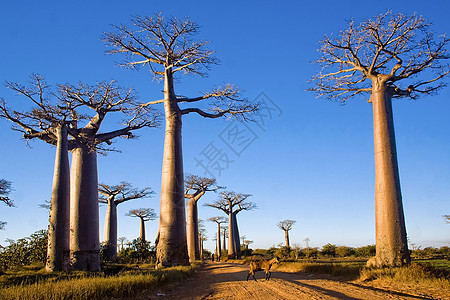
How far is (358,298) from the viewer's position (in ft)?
16.7

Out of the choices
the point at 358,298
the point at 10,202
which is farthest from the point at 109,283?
the point at 10,202

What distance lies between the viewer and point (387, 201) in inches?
337

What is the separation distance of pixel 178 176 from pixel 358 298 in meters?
7.27

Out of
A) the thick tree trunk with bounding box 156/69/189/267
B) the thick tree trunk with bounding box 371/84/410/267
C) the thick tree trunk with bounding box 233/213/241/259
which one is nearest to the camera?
the thick tree trunk with bounding box 371/84/410/267

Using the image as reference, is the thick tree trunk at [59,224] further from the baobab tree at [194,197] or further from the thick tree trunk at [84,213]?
the baobab tree at [194,197]

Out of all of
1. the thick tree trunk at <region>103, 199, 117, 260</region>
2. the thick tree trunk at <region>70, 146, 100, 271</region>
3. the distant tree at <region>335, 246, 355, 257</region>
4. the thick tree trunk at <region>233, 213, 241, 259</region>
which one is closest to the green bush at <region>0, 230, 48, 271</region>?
the thick tree trunk at <region>70, 146, 100, 271</region>

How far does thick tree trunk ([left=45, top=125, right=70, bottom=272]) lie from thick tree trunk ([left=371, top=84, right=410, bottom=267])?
8091mm

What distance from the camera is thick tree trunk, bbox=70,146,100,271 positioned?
36.3 ft

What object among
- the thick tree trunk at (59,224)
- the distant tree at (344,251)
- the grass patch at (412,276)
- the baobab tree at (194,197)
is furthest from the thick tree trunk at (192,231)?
the grass patch at (412,276)

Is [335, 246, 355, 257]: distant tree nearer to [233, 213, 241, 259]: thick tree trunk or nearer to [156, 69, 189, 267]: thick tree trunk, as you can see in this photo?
[233, 213, 241, 259]: thick tree trunk

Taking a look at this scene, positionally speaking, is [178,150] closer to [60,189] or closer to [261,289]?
[60,189]

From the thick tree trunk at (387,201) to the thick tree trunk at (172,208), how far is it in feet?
18.4

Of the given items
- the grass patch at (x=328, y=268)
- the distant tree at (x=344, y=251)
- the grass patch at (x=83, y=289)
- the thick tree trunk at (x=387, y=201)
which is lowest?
the distant tree at (x=344, y=251)

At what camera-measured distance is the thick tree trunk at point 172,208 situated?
1091 centimetres
